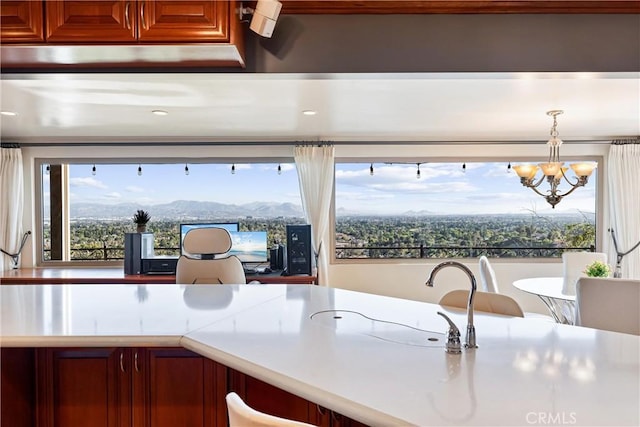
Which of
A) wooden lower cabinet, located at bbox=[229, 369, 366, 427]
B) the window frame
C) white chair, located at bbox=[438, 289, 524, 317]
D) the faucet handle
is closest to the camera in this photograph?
the faucet handle

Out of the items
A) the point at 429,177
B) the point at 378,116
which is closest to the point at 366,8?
the point at 378,116

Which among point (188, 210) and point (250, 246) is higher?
point (188, 210)

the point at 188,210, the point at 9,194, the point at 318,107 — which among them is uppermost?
the point at 318,107

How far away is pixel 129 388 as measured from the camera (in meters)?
1.40

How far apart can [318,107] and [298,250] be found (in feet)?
4.56

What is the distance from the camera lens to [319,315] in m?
1.48

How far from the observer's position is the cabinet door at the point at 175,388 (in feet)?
4.54

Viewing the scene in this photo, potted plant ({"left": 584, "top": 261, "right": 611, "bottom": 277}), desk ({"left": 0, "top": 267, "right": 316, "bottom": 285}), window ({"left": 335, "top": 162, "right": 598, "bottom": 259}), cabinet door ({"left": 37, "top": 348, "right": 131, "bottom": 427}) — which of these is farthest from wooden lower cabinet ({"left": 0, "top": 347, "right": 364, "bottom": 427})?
window ({"left": 335, "top": 162, "right": 598, "bottom": 259})

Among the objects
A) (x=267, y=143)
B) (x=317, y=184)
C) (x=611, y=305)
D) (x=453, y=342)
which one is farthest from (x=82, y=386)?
(x=267, y=143)

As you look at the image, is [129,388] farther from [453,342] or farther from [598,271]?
[598,271]

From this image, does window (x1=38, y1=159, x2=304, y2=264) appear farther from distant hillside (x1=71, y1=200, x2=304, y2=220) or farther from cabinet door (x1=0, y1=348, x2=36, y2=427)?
cabinet door (x1=0, y1=348, x2=36, y2=427)

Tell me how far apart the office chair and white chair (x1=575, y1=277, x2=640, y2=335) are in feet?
7.14

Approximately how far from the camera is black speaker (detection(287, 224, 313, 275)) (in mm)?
3711

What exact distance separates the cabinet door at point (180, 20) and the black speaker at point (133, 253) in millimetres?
2735
